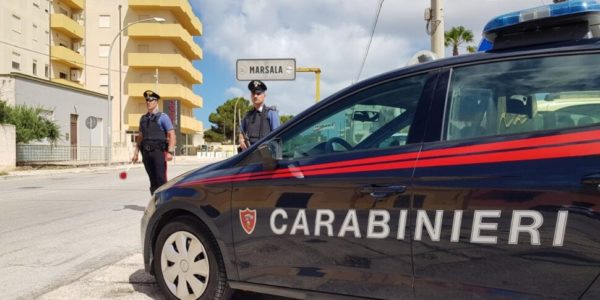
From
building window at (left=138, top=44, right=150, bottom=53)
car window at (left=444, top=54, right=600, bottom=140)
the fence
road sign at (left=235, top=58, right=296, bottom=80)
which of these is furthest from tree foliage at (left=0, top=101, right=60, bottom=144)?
building window at (left=138, top=44, right=150, bottom=53)

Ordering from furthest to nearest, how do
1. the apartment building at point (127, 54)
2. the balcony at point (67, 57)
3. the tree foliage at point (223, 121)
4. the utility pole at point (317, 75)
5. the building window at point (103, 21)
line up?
1. the tree foliage at point (223, 121)
2. the building window at point (103, 21)
3. the apartment building at point (127, 54)
4. the balcony at point (67, 57)
5. the utility pole at point (317, 75)

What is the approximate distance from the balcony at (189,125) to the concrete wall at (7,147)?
1183 inches

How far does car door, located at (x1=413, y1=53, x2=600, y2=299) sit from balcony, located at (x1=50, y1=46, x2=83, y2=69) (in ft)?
154

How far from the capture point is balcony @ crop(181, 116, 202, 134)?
172 ft

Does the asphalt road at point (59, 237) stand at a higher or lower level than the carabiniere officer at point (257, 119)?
lower

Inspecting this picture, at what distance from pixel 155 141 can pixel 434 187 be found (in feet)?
16.8

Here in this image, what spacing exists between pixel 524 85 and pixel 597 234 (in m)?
0.83

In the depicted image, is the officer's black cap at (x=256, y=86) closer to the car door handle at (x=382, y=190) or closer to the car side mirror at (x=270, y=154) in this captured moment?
the car side mirror at (x=270, y=154)

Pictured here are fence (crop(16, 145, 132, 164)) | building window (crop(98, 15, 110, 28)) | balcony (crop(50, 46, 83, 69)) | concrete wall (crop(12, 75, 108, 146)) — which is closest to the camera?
fence (crop(16, 145, 132, 164))

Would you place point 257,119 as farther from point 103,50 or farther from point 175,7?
point 103,50

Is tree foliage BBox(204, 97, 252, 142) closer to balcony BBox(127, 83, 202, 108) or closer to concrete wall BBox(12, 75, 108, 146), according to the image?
balcony BBox(127, 83, 202, 108)

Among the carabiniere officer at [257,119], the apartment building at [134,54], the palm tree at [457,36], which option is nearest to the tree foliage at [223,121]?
the apartment building at [134,54]

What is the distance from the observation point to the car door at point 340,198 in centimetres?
262

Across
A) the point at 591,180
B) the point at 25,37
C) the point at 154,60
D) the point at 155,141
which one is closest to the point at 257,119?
the point at 155,141
